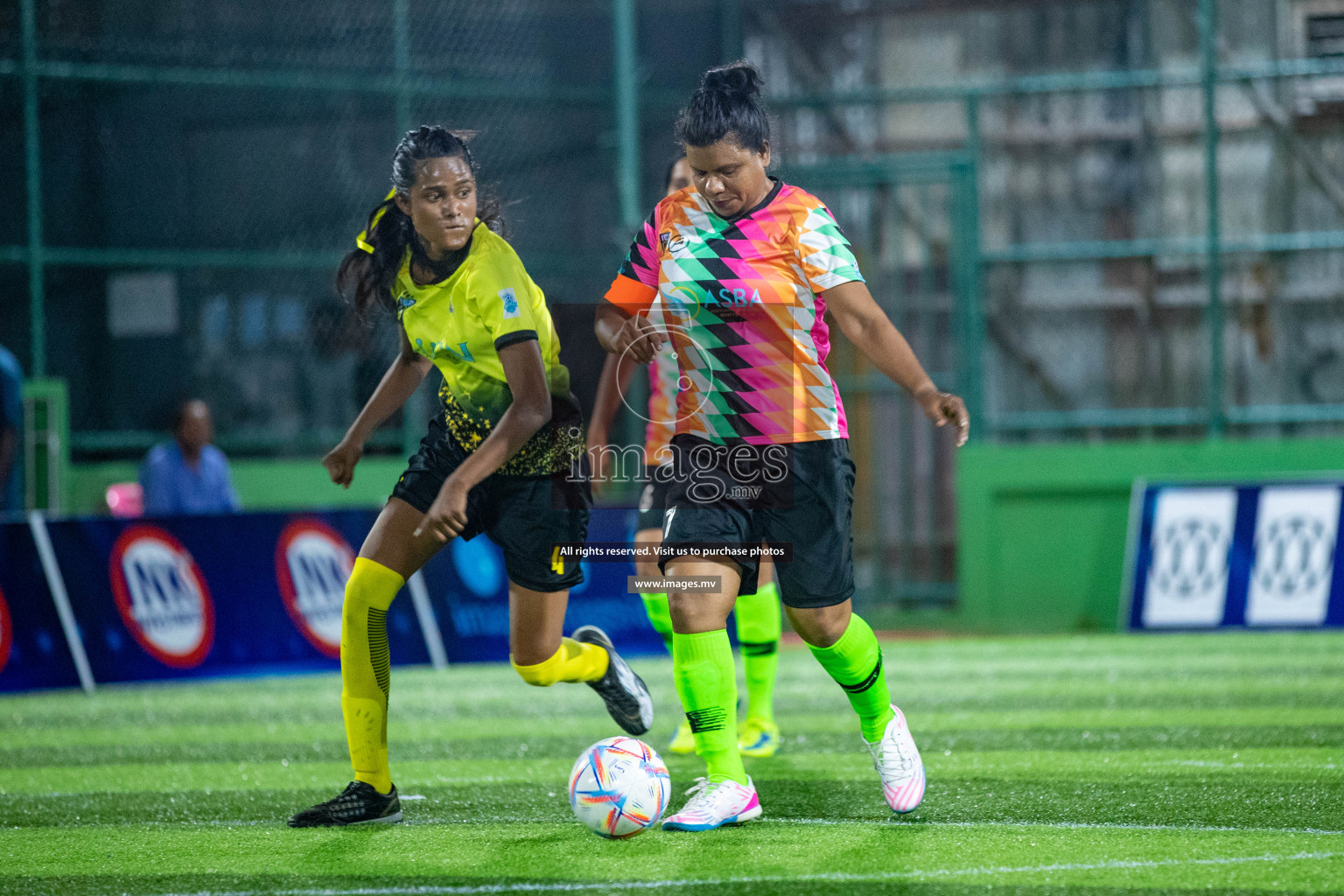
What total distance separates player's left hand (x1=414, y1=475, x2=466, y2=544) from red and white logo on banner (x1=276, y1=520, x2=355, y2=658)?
5.85 m

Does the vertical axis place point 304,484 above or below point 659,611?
below

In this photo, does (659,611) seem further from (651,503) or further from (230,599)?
(230,599)

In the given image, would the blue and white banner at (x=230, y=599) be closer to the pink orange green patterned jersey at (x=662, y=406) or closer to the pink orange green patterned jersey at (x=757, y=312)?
the pink orange green patterned jersey at (x=662, y=406)

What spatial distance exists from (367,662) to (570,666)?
0.74m

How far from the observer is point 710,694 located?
4465 millimetres

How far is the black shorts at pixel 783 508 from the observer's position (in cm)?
445

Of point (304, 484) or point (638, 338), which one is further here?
point (304, 484)

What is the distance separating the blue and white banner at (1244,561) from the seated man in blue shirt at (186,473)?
22.1ft

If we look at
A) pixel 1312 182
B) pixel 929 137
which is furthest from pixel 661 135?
pixel 1312 182

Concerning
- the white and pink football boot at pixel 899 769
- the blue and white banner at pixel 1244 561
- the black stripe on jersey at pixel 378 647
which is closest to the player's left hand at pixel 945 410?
the white and pink football boot at pixel 899 769

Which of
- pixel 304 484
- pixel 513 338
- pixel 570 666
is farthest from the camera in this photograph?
pixel 304 484

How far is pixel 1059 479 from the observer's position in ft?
41.8

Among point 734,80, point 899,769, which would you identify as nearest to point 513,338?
point 734,80

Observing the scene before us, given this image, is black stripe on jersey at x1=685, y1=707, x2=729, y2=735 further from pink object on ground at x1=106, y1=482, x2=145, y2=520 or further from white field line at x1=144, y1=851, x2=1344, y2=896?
pink object on ground at x1=106, y1=482, x2=145, y2=520
